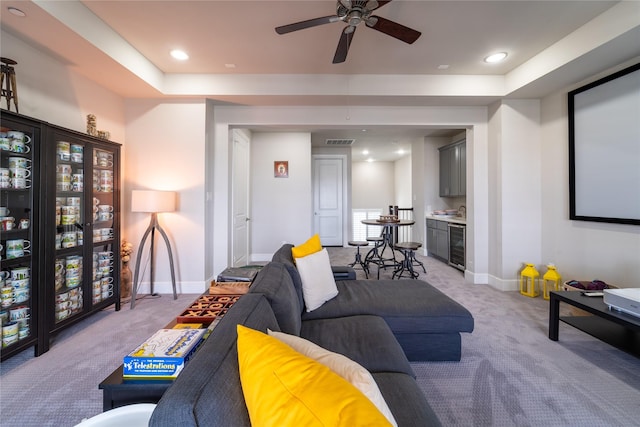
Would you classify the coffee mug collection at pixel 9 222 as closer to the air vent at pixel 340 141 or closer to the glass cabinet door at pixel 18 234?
the glass cabinet door at pixel 18 234

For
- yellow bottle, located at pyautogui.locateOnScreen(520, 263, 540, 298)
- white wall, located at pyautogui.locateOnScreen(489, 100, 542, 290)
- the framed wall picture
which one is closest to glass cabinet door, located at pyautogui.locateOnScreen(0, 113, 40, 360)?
the framed wall picture

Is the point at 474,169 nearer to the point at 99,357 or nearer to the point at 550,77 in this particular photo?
the point at 550,77

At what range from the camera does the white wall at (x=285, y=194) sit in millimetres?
5254

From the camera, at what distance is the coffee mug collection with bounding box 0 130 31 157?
75.0 inches

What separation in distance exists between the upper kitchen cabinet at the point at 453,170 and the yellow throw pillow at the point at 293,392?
4.72 m

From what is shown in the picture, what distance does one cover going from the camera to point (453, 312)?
1857 mm

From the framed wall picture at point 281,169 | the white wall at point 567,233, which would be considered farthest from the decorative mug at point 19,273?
the white wall at point 567,233

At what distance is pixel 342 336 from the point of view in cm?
153

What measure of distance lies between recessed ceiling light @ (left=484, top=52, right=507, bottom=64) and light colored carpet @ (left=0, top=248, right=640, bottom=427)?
2744 millimetres

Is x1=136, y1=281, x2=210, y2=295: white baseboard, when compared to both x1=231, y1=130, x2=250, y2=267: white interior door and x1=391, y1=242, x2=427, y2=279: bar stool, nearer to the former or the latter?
x1=231, y1=130, x2=250, y2=267: white interior door

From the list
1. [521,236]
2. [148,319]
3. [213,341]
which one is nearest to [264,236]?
[148,319]

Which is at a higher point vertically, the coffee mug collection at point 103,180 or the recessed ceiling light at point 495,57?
the recessed ceiling light at point 495,57

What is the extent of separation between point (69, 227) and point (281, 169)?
11.0 feet

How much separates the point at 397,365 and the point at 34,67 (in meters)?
3.59
